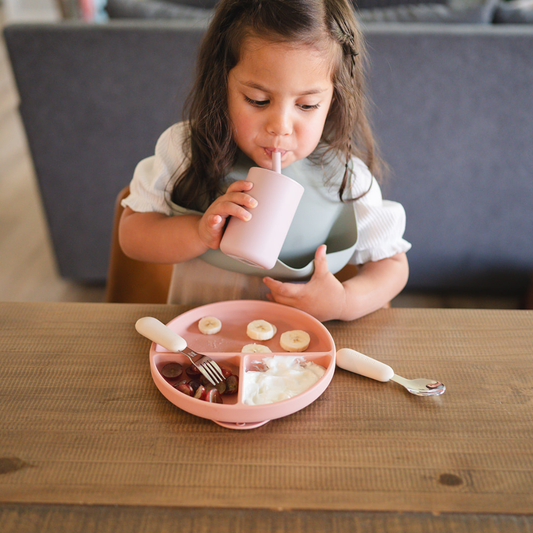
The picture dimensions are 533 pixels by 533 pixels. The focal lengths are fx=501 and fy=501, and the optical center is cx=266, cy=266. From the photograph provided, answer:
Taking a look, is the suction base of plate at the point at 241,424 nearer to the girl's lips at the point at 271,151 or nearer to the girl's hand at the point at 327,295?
the girl's hand at the point at 327,295

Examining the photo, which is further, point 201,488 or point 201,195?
point 201,195

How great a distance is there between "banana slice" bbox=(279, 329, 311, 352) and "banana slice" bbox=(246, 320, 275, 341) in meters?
0.02

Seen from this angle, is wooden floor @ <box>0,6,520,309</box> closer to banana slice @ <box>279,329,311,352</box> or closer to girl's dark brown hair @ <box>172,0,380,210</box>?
girl's dark brown hair @ <box>172,0,380,210</box>

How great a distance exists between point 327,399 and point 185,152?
559mm

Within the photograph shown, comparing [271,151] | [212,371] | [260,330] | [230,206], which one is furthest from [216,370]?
[271,151]

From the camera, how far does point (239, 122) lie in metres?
0.80

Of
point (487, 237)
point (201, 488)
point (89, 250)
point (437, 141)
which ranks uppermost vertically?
point (201, 488)

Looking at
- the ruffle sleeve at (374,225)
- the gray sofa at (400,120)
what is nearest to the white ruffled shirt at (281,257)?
the ruffle sleeve at (374,225)

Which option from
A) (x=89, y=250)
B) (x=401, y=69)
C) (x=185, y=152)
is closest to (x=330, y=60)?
(x=185, y=152)

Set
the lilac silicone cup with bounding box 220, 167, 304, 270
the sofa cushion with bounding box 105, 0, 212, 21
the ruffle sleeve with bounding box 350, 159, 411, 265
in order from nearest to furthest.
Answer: the lilac silicone cup with bounding box 220, 167, 304, 270
the ruffle sleeve with bounding box 350, 159, 411, 265
the sofa cushion with bounding box 105, 0, 212, 21

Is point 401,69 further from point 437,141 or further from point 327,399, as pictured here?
point 327,399

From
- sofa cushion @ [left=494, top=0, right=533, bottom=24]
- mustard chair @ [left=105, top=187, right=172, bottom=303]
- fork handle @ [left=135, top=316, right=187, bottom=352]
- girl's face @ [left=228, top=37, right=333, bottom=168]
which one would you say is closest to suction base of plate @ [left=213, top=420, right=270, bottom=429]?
fork handle @ [left=135, top=316, right=187, bottom=352]

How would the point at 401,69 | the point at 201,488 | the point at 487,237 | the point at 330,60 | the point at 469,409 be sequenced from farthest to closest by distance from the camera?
the point at 487,237
the point at 401,69
the point at 330,60
the point at 469,409
the point at 201,488

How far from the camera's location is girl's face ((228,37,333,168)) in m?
0.74
